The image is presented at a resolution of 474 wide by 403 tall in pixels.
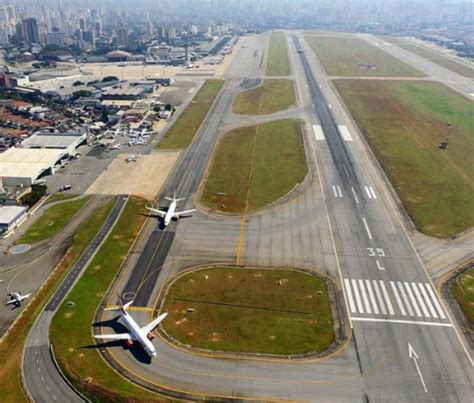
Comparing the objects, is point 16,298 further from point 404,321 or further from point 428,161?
point 428,161

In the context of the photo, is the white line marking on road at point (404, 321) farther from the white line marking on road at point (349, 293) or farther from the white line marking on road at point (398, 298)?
the white line marking on road at point (349, 293)

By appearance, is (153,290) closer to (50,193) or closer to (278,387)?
(278,387)

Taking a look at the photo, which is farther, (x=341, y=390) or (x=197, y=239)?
(x=197, y=239)

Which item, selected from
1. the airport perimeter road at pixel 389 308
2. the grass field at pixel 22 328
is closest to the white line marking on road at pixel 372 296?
the airport perimeter road at pixel 389 308

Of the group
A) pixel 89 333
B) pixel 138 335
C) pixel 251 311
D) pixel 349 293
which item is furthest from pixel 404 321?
pixel 89 333

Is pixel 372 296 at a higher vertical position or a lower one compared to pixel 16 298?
higher

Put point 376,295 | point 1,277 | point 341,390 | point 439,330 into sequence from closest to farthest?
point 341,390
point 439,330
point 376,295
point 1,277

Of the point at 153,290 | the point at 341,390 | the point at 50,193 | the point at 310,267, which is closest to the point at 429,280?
the point at 310,267
